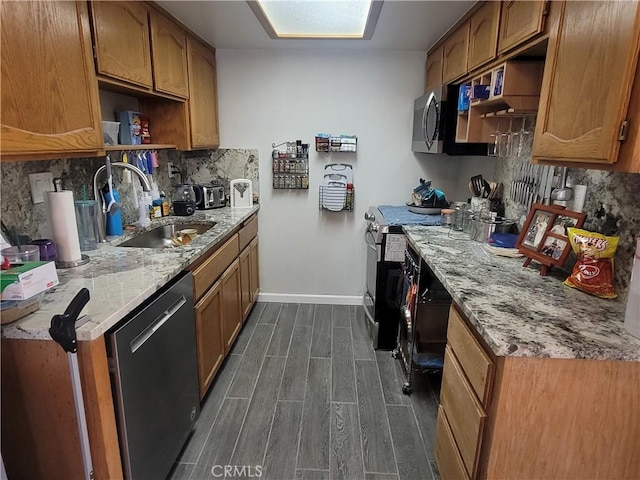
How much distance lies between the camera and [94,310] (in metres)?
1.18

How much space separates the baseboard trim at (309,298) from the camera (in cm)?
356

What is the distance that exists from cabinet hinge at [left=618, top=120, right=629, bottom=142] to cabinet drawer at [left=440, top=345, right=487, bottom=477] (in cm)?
89

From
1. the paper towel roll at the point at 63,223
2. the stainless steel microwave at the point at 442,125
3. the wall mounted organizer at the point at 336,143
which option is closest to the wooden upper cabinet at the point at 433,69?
the stainless steel microwave at the point at 442,125

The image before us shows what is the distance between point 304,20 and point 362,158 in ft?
3.92

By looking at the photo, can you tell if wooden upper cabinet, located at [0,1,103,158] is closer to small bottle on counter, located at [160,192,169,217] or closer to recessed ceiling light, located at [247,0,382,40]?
recessed ceiling light, located at [247,0,382,40]

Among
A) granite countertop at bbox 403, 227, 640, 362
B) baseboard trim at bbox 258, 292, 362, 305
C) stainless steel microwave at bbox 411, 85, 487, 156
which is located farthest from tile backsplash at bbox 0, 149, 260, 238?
granite countertop at bbox 403, 227, 640, 362

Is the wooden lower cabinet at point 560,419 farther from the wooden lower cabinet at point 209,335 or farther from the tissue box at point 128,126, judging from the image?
the tissue box at point 128,126

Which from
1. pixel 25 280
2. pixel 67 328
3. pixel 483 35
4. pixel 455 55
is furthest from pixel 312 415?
pixel 455 55

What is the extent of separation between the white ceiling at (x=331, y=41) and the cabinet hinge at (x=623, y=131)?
1.39m

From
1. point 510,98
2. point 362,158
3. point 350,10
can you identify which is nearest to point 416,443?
point 510,98

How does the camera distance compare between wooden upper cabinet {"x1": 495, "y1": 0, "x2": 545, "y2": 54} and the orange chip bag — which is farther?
wooden upper cabinet {"x1": 495, "y1": 0, "x2": 545, "y2": 54}

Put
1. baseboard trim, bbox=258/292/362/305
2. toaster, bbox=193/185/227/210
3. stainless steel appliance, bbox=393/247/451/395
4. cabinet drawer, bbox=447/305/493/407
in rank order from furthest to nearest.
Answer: baseboard trim, bbox=258/292/362/305 < toaster, bbox=193/185/227/210 < stainless steel appliance, bbox=393/247/451/395 < cabinet drawer, bbox=447/305/493/407

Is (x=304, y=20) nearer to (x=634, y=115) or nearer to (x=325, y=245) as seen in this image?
(x=325, y=245)

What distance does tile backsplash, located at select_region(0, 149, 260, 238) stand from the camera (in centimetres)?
158
